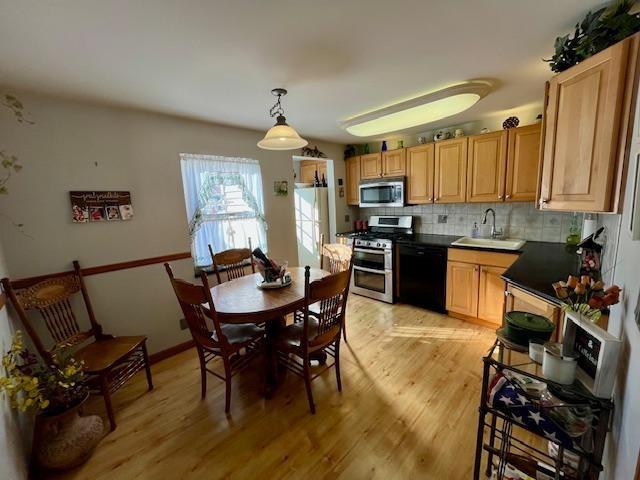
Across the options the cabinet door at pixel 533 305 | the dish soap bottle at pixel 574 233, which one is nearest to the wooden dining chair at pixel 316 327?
the cabinet door at pixel 533 305

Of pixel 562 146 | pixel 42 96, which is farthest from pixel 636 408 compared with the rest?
pixel 42 96

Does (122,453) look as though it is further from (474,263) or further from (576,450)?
(474,263)

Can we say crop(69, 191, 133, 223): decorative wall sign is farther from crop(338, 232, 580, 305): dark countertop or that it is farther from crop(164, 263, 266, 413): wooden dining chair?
crop(338, 232, 580, 305): dark countertop

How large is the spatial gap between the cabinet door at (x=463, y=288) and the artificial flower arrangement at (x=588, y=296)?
182 cm

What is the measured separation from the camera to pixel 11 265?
6.19 feet

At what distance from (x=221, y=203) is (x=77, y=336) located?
168 cm

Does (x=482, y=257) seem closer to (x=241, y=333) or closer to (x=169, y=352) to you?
(x=241, y=333)

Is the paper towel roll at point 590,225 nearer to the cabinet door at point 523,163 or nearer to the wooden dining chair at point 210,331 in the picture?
the cabinet door at point 523,163

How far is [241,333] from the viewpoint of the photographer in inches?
81.3

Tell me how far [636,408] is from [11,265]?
3316 mm

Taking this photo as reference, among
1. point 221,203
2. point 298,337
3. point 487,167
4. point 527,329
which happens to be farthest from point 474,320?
point 221,203

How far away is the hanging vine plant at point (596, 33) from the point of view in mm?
1140

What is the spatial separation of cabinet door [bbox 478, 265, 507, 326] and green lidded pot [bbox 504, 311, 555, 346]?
1.64m

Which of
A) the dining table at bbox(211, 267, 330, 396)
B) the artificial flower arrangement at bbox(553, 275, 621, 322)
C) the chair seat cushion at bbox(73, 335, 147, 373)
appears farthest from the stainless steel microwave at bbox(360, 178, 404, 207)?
the chair seat cushion at bbox(73, 335, 147, 373)
